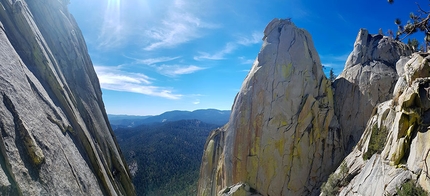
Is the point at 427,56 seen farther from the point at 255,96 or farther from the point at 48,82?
the point at 48,82

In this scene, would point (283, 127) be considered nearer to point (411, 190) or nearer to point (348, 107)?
point (348, 107)

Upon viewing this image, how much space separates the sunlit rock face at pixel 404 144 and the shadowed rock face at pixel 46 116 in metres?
16.3

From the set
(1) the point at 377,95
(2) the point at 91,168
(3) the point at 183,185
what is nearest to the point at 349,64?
(1) the point at 377,95

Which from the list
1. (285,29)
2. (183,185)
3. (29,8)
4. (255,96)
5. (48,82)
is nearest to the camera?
(48,82)

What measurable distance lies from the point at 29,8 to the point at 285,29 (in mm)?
27813

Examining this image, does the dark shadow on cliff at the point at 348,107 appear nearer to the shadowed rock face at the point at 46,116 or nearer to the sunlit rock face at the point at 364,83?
the sunlit rock face at the point at 364,83

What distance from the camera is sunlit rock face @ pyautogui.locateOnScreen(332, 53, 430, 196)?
1255 cm

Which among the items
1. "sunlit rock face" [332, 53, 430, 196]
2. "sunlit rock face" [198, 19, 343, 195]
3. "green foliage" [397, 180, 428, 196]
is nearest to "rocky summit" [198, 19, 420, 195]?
"sunlit rock face" [198, 19, 343, 195]

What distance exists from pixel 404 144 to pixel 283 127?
1420 cm

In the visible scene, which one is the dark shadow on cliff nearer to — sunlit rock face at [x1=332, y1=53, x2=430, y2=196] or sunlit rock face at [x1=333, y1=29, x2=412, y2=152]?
sunlit rock face at [x1=333, y1=29, x2=412, y2=152]

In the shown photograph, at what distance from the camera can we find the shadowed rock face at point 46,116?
287 inches

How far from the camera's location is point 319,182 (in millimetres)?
26375

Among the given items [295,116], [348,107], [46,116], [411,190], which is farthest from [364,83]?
[46,116]

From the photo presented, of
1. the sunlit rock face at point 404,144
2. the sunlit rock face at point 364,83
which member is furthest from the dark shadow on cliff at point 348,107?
the sunlit rock face at point 404,144
